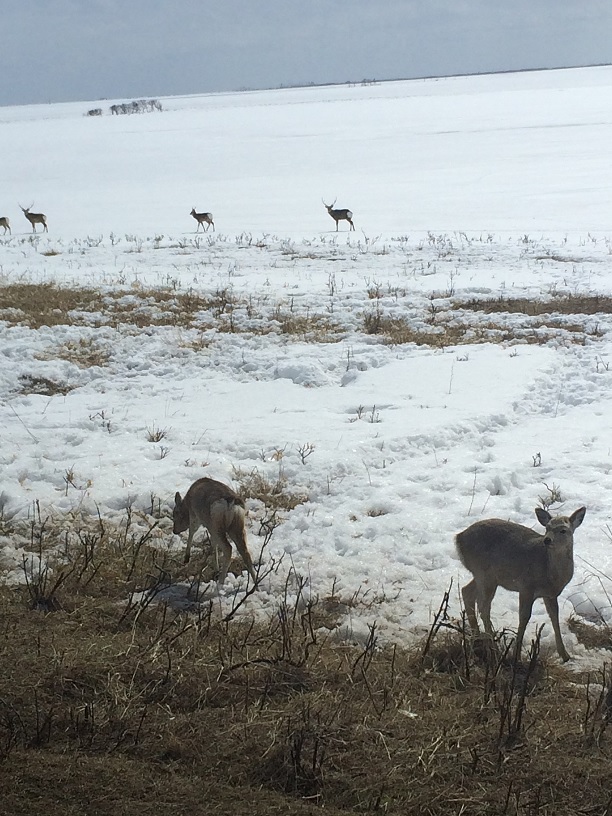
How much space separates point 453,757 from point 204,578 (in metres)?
2.70

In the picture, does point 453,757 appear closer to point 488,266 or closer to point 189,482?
point 189,482

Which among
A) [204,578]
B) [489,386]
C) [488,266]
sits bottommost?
[204,578]

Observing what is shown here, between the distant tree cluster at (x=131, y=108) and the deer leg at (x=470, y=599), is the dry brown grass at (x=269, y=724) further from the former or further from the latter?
the distant tree cluster at (x=131, y=108)

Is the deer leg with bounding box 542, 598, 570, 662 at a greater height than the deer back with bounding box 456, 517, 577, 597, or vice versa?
the deer back with bounding box 456, 517, 577, 597

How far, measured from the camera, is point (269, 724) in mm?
3893

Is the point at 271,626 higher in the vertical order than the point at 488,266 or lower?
lower

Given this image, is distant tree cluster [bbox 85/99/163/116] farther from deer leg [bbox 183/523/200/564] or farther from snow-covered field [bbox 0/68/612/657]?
deer leg [bbox 183/523/200/564]

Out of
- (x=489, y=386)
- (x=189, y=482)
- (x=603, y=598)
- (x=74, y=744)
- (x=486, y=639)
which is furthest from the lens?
(x=489, y=386)

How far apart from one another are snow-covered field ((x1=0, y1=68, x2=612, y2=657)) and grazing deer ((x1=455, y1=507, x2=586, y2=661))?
0.36m

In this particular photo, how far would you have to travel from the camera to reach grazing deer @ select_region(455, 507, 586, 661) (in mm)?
5047

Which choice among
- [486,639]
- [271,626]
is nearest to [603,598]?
[486,639]

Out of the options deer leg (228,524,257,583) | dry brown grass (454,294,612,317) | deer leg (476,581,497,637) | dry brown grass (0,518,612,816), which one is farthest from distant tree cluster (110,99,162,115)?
dry brown grass (0,518,612,816)

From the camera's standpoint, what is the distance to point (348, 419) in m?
9.62

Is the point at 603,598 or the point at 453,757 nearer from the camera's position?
the point at 453,757
